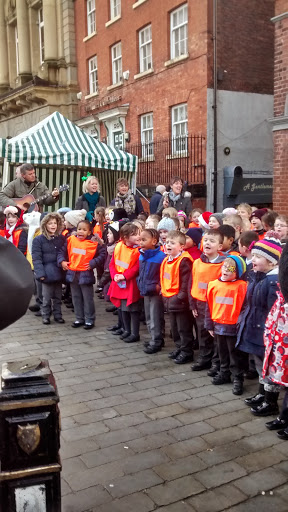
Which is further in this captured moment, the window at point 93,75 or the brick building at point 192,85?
the window at point 93,75

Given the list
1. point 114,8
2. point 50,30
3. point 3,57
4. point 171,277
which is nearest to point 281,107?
point 171,277

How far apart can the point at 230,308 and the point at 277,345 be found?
0.91m

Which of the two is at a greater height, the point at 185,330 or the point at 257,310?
the point at 257,310

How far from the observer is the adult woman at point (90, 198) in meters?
9.61

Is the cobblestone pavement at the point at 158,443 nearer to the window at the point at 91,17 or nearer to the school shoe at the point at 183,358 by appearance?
the school shoe at the point at 183,358

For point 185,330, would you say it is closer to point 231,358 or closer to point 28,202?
point 231,358

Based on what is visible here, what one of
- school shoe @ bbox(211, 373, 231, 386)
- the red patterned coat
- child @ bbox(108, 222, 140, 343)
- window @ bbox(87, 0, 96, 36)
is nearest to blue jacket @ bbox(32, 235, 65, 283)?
child @ bbox(108, 222, 140, 343)

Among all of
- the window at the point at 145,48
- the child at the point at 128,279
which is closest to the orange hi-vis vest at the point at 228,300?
the child at the point at 128,279

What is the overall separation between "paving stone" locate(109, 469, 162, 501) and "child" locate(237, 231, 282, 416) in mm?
1283

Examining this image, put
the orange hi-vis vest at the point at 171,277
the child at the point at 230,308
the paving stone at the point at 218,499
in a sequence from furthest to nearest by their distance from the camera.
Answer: the orange hi-vis vest at the point at 171,277 → the child at the point at 230,308 → the paving stone at the point at 218,499

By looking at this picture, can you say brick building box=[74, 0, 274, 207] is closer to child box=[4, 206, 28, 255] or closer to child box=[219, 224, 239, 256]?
child box=[4, 206, 28, 255]

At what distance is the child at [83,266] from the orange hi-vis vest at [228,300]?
2606 millimetres

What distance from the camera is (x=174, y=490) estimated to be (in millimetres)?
3090

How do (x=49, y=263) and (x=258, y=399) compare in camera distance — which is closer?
(x=258, y=399)
